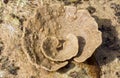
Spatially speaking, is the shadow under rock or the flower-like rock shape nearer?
the flower-like rock shape

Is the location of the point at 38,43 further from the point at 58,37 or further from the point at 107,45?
the point at 107,45

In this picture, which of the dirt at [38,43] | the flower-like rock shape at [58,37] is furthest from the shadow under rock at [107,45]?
the flower-like rock shape at [58,37]

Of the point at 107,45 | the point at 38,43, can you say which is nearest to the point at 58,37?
the point at 38,43

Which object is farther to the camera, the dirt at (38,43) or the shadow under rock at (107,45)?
the shadow under rock at (107,45)

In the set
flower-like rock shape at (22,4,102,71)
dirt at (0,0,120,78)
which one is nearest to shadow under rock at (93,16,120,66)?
dirt at (0,0,120,78)

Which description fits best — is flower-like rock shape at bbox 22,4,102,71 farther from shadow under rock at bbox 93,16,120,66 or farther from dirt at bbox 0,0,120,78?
shadow under rock at bbox 93,16,120,66

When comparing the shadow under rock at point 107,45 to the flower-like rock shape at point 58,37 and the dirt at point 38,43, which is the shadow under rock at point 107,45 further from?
the flower-like rock shape at point 58,37
